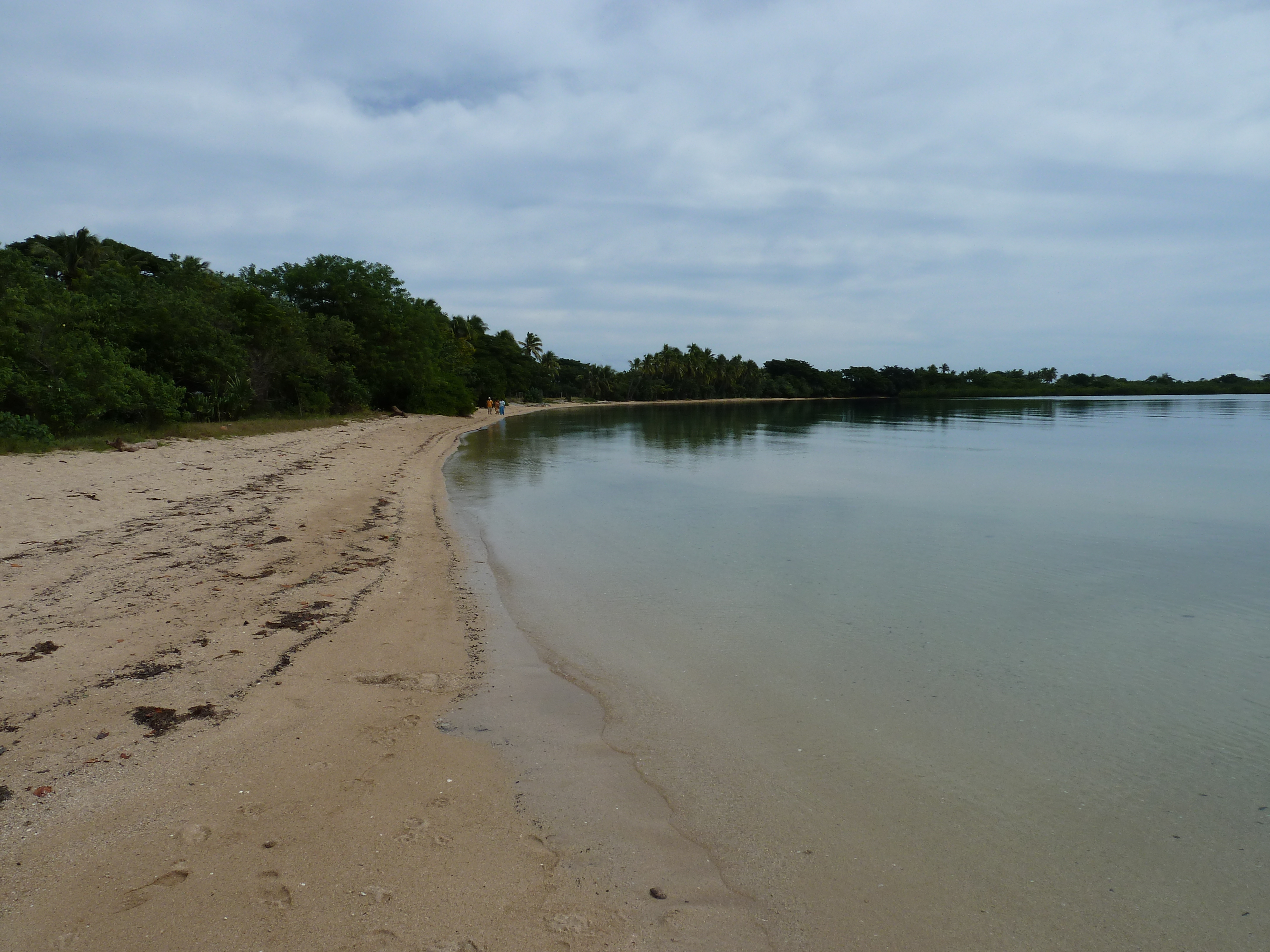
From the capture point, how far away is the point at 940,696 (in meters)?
5.95

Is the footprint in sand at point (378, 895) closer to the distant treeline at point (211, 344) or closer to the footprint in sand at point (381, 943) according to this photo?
the footprint in sand at point (381, 943)

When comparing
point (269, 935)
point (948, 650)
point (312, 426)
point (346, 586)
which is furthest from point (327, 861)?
point (312, 426)

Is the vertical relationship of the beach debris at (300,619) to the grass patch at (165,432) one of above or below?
below

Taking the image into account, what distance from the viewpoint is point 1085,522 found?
573 inches

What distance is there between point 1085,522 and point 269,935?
1623cm

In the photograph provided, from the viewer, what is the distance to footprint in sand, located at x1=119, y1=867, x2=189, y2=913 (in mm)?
2943

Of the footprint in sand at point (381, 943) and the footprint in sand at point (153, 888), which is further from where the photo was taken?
the footprint in sand at point (153, 888)

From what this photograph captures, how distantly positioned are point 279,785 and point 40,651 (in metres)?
3.08

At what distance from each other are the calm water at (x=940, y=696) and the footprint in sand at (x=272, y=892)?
2.09 metres

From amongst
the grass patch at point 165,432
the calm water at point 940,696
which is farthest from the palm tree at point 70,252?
the calm water at point 940,696

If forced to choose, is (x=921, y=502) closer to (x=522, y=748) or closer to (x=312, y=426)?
(x=522, y=748)

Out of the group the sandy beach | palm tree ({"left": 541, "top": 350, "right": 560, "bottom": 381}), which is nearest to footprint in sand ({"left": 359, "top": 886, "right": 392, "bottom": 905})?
the sandy beach

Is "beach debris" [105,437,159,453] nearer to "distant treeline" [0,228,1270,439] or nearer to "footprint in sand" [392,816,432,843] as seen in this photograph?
"distant treeline" [0,228,1270,439]

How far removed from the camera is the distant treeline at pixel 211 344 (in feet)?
63.0
